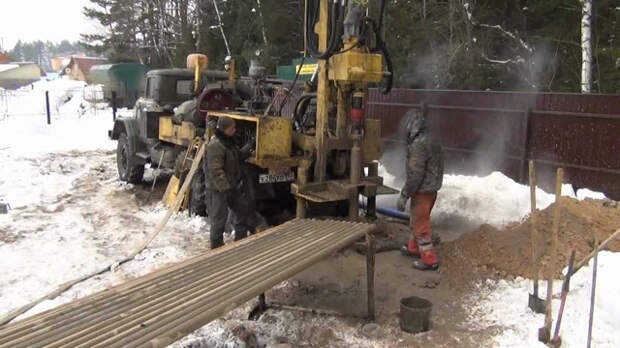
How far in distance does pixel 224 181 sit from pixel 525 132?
6.14 metres

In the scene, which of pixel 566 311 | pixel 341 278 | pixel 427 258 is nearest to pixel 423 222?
pixel 427 258

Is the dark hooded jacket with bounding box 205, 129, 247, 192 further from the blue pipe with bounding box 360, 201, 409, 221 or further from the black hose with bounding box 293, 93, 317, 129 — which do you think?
the blue pipe with bounding box 360, 201, 409, 221

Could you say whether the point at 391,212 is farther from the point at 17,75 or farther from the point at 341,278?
the point at 17,75

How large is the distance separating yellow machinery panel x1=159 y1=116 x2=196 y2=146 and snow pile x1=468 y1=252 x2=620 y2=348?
5.09 metres

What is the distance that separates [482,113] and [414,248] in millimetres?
5069

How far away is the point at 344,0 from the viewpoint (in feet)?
21.2

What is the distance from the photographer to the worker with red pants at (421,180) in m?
5.87

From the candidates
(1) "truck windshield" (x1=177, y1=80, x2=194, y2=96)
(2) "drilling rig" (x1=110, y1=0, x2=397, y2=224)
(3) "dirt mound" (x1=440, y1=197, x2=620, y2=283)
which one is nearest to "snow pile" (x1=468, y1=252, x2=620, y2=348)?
(3) "dirt mound" (x1=440, y1=197, x2=620, y2=283)

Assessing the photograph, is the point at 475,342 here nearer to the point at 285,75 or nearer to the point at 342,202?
the point at 342,202

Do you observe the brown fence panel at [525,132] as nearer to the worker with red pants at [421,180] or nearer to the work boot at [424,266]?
the worker with red pants at [421,180]

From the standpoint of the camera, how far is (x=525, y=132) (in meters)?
9.78

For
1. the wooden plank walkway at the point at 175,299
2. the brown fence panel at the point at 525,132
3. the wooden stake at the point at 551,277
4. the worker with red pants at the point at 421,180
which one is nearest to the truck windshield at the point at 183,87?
the brown fence panel at the point at 525,132

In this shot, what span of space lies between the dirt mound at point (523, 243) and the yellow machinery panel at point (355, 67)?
227 cm

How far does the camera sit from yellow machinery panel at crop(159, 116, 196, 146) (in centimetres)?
854
